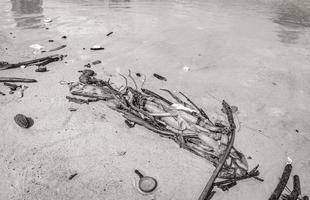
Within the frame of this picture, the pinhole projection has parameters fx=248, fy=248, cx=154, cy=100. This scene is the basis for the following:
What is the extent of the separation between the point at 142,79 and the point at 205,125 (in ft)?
7.81

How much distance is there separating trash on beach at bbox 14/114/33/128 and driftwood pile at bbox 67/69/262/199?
109 cm

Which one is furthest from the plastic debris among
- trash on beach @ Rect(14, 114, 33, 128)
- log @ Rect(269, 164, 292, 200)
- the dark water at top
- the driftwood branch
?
log @ Rect(269, 164, 292, 200)

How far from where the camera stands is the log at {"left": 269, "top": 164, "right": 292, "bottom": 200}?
3.38 meters

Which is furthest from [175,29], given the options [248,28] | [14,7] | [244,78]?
[14,7]

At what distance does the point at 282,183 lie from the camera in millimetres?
3564

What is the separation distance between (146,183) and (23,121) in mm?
2531

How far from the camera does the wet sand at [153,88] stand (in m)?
3.59

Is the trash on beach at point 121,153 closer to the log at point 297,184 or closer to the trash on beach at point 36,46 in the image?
the log at point 297,184

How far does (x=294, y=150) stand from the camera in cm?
426

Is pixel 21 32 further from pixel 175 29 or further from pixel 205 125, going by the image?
pixel 205 125

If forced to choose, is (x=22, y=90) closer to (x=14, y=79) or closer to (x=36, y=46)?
(x=14, y=79)

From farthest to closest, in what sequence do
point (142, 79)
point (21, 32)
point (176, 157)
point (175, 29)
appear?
Answer: point (175, 29)
point (21, 32)
point (142, 79)
point (176, 157)

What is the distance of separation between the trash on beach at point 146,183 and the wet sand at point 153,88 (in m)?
0.09

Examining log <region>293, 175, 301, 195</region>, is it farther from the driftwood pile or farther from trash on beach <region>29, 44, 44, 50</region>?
trash on beach <region>29, 44, 44, 50</region>
